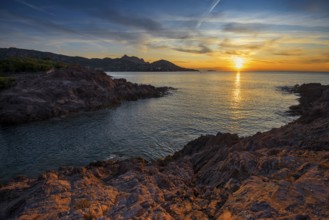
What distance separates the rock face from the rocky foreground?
38.8 m

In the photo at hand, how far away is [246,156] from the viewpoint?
1678cm

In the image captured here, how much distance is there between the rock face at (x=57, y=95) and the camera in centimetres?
5072

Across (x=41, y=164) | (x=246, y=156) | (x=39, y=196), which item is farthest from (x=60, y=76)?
(x=246, y=156)

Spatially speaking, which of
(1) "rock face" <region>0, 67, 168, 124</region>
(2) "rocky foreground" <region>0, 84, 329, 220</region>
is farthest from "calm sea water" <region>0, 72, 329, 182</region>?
(2) "rocky foreground" <region>0, 84, 329, 220</region>

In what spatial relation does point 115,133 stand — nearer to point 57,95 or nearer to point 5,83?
point 57,95

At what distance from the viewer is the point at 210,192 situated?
14828 mm

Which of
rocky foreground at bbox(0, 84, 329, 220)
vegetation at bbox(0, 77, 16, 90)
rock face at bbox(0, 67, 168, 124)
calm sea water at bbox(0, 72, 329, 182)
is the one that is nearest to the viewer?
rocky foreground at bbox(0, 84, 329, 220)

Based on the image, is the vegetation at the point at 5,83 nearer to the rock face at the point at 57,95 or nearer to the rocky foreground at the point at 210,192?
the rock face at the point at 57,95

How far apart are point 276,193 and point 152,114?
49.2 metres

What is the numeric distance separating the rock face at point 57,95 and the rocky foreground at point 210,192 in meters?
38.8

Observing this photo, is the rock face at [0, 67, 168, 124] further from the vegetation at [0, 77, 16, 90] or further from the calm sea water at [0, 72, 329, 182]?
the calm sea water at [0, 72, 329, 182]

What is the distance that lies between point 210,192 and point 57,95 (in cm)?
5744

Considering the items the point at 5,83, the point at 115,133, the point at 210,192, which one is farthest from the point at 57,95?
the point at 210,192

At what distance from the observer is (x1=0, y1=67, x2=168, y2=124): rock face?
1997 inches
